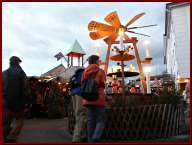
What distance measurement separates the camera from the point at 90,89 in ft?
23.5

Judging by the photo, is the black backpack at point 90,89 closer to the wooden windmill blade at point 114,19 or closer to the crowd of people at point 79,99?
the crowd of people at point 79,99

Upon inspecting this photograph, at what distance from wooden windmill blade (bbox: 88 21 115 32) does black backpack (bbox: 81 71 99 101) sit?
11.1 meters

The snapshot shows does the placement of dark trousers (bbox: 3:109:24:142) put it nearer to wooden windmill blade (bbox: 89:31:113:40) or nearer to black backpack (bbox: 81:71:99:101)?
black backpack (bbox: 81:71:99:101)

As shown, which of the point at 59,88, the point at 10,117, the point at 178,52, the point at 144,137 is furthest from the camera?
the point at 178,52

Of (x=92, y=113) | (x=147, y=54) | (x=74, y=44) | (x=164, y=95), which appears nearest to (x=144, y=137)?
(x=164, y=95)

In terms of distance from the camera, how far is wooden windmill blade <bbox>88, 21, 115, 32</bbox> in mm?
18328

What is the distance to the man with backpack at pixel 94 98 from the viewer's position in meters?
7.11

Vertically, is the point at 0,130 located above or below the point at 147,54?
below

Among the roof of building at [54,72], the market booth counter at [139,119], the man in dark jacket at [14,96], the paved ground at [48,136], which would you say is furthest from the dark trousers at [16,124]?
the roof of building at [54,72]

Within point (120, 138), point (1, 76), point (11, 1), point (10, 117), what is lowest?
point (120, 138)

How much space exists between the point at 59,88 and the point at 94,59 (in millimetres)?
12399

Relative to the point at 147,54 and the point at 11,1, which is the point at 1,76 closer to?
the point at 11,1

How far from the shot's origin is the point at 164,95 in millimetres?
8992

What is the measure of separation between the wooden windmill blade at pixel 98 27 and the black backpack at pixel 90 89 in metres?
11.1
